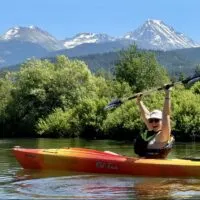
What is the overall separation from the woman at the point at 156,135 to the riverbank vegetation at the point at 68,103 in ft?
95.7

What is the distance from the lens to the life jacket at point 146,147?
521 inches

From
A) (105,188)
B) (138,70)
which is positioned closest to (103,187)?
(105,188)

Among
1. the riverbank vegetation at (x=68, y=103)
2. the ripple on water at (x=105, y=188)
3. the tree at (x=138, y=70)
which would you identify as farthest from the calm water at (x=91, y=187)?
the tree at (x=138, y=70)

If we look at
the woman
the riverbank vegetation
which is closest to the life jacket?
the woman

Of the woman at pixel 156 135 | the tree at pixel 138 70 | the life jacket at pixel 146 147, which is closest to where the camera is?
the woman at pixel 156 135

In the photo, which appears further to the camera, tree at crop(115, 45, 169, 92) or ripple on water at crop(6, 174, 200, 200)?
tree at crop(115, 45, 169, 92)

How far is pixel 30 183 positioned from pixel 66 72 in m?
42.9

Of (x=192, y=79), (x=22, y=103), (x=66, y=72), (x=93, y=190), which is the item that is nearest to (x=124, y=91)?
(x=66, y=72)

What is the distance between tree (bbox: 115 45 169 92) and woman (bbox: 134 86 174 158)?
5214 centimetres

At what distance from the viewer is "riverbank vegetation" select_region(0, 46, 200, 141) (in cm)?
4603

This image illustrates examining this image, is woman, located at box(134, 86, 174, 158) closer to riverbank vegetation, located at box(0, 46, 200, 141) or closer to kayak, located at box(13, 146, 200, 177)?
kayak, located at box(13, 146, 200, 177)

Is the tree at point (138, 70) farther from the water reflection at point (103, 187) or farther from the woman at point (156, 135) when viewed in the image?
the water reflection at point (103, 187)

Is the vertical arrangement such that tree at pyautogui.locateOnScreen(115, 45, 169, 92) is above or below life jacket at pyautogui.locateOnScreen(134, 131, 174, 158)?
above

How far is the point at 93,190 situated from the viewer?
11.6m
